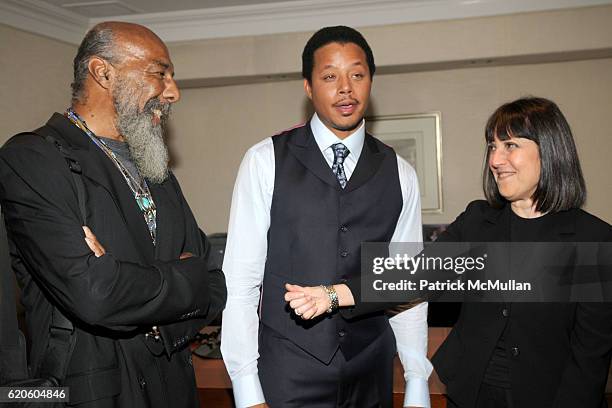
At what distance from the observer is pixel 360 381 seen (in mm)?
1960

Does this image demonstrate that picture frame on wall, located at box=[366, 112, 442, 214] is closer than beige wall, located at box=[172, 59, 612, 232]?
No

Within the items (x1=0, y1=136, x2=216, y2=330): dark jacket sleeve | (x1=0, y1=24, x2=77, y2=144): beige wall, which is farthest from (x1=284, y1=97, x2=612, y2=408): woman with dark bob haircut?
(x1=0, y1=24, x2=77, y2=144): beige wall

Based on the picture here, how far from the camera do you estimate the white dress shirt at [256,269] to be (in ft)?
6.26

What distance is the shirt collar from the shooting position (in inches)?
81.3

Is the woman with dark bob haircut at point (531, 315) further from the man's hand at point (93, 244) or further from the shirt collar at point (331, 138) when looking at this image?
the man's hand at point (93, 244)

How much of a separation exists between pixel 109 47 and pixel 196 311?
81 centimetres

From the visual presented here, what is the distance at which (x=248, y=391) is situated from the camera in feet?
6.17

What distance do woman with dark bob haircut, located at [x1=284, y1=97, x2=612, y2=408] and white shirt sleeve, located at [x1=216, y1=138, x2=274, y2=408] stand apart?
0.70 ft

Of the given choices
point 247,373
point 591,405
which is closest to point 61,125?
point 247,373

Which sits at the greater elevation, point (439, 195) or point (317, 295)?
point (439, 195)

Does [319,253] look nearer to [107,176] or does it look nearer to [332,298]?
[332,298]

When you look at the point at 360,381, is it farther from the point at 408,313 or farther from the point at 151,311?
the point at 151,311

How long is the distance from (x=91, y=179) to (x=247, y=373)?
715mm

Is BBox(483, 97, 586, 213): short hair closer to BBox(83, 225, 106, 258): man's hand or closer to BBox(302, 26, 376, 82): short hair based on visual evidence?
BBox(302, 26, 376, 82): short hair
